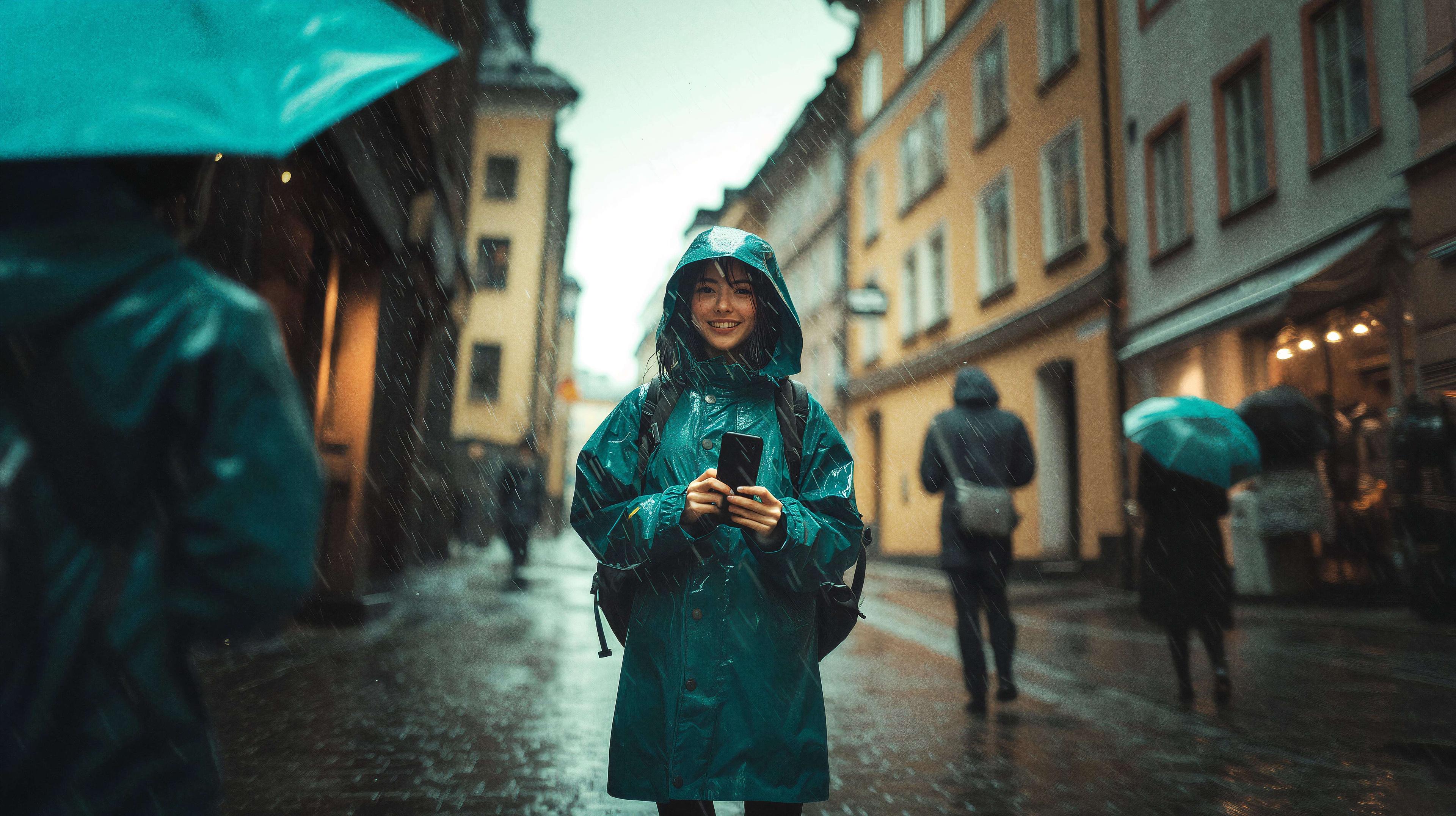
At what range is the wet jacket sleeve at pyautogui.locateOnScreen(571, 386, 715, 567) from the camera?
6.95ft

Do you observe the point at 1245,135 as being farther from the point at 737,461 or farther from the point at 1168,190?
the point at 737,461

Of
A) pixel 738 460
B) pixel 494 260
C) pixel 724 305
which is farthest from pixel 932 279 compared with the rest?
pixel 738 460

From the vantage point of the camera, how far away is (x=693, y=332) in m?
2.53

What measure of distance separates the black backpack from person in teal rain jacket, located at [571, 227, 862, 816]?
19 mm

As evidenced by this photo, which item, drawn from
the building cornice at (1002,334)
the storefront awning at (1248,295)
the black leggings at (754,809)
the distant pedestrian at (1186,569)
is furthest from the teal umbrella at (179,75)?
the building cornice at (1002,334)

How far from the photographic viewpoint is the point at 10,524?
1.13 m

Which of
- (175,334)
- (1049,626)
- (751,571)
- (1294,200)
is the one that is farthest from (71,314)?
(1294,200)

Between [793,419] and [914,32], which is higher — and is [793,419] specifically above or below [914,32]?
below

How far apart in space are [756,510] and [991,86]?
1906 centimetres

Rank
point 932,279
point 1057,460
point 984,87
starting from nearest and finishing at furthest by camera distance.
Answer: point 1057,460, point 984,87, point 932,279

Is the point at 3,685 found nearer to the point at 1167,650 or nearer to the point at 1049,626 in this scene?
the point at 1167,650

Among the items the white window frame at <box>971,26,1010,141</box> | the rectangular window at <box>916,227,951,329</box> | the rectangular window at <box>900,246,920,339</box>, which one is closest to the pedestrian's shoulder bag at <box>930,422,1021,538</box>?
the white window frame at <box>971,26,1010,141</box>

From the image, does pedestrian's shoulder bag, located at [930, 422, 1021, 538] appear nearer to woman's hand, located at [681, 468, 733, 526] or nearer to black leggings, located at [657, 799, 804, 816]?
black leggings, located at [657, 799, 804, 816]

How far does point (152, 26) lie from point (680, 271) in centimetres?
135
